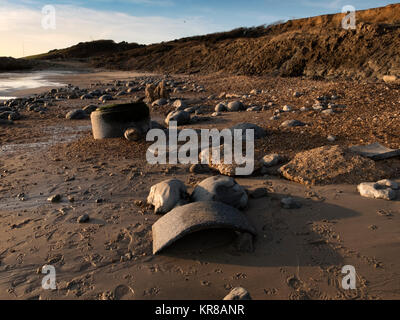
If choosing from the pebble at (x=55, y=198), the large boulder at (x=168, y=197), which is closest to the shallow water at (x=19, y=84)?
the pebble at (x=55, y=198)

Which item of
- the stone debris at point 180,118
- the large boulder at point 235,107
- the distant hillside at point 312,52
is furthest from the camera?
the distant hillside at point 312,52

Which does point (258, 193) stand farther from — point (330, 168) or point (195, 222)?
point (195, 222)

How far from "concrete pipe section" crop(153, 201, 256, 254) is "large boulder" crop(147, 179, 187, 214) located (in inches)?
13.5

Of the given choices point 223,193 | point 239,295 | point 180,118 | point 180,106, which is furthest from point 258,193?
point 180,106

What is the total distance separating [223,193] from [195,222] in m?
0.67

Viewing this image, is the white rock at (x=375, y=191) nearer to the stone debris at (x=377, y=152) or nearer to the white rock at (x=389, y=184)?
the white rock at (x=389, y=184)

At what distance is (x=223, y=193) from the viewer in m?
3.10

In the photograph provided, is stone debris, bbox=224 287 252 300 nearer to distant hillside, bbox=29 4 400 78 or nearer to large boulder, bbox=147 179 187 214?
large boulder, bbox=147 179 187 214

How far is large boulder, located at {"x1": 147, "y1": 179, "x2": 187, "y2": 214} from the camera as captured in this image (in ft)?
10.3

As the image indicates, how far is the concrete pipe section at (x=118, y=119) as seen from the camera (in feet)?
19.2

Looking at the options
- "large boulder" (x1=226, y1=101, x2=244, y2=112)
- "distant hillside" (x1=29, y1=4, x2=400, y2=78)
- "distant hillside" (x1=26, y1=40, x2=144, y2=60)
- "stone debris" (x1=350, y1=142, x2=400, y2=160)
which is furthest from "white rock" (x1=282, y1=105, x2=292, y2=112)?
"distant hillside" (x1=26, y1=40, x2=144, y2=60)

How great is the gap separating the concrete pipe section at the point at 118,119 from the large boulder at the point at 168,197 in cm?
289

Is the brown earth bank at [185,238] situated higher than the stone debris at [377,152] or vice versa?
the stone debris at [377,152]
